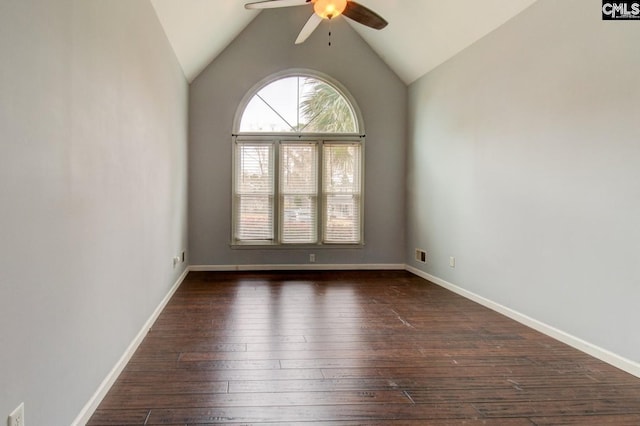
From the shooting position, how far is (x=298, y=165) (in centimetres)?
535

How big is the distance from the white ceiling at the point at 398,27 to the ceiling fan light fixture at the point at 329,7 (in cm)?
131

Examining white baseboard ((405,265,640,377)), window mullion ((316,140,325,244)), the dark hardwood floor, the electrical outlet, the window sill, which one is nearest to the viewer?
the electrical outlet

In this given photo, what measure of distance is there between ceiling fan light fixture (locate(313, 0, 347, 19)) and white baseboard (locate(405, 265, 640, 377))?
121 inches

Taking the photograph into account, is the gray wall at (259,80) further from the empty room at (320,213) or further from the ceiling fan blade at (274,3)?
the ceiling fan blade at (274,3)

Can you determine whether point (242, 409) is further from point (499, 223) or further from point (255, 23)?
point (255, 23)

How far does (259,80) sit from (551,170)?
3.91 meters

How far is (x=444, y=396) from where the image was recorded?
2002 mm

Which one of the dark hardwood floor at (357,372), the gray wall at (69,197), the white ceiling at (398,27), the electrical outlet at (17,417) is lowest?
the dark hardwood floor at (357,372)

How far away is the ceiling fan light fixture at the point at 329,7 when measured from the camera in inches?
113

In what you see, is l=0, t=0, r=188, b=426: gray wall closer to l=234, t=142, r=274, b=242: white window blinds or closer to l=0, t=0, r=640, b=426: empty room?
l=0, t=0, r=640, b=426: empty room

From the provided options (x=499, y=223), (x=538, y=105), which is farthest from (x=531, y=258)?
(x=538, y=105)

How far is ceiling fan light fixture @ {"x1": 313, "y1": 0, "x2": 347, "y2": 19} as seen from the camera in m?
2.86

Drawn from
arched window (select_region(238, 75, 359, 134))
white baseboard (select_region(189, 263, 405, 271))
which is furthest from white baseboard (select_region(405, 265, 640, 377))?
arched window (select_region(238, 75, 359, 134))

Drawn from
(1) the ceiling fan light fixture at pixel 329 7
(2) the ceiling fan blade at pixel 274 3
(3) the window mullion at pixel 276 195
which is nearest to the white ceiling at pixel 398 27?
(2) the ceiling fan blade at pixel 274 3
